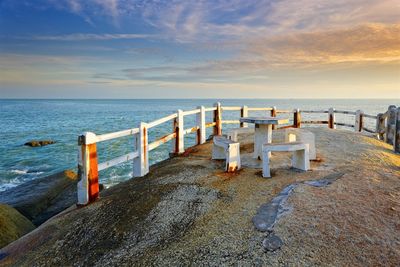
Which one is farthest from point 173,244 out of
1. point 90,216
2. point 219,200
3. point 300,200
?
point 300,200

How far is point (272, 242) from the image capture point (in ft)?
11.9

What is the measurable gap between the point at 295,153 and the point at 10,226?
616 cm

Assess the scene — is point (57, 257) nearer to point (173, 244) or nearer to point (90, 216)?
point (90, 216)

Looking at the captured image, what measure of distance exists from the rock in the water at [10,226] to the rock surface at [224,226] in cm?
171

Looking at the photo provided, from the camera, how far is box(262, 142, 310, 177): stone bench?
19.8ft

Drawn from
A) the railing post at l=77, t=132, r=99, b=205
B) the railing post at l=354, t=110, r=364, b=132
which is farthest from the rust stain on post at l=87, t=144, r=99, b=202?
the railing post at l=354, t=110, r=364, b=132

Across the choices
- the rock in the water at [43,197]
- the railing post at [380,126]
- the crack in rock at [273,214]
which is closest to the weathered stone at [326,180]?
the crack in rock at [273,214]

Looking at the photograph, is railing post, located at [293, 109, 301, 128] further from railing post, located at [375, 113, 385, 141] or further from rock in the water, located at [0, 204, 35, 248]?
rock in the water, located at [0, 204, 35, 248]

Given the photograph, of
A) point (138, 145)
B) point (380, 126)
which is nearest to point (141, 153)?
point (138, 145)

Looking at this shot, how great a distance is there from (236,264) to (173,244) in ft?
2.76

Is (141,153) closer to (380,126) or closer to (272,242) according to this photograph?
(272,242)

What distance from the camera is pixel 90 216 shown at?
481 centimetres

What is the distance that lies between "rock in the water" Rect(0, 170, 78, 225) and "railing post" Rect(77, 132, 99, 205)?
4066 mm

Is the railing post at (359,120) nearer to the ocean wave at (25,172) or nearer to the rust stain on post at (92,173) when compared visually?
the rust stain on post at (92,173)
